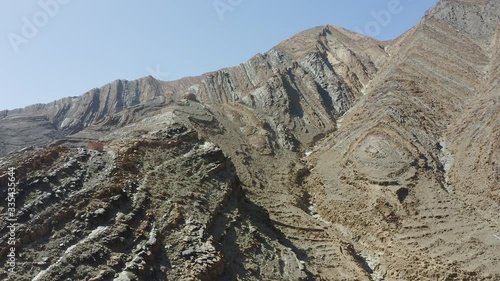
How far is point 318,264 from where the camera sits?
15.4 m

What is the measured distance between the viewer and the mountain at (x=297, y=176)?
38.4ft

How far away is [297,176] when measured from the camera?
75.5 ft

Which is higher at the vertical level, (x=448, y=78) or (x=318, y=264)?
(x=448, y=78)

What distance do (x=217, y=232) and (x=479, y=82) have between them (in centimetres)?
2209

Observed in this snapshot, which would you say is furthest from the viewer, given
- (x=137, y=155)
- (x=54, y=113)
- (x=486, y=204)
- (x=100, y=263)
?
(x=54, y=113)

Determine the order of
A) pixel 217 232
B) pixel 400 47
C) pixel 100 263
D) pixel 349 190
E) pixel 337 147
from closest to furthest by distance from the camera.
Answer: pixel 100 263
pixel 217 232
pixel 349 190
pixel 337 147
pixel 400 47

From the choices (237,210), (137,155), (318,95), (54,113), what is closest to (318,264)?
(237,210)

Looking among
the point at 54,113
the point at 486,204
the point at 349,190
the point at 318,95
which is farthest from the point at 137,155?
the point at 54,113

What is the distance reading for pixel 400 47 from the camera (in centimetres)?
3578

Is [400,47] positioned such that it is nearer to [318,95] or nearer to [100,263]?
[318,95]

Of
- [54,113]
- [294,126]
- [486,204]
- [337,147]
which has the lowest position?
[486,204]

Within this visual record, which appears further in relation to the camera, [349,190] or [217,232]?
[349,190]

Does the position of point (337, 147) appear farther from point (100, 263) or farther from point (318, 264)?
point (100, 263)

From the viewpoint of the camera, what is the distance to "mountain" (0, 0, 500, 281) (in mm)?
11711
